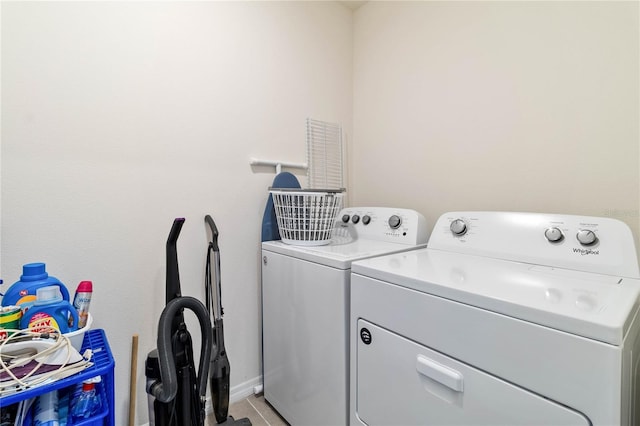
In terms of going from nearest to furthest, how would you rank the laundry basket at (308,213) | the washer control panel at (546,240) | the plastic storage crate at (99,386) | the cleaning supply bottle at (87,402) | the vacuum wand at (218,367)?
1. the plastic storage crate at (99,386)
2. the cleaning supply bottle at (87,402)
3. the washer control panel at (546,240)
4. the vacuum wand at (218,367)
5. the laundry basket at (308,213)

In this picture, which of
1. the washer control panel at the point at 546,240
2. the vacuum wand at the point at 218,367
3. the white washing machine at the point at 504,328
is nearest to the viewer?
the white washing machine at the point at 504,328

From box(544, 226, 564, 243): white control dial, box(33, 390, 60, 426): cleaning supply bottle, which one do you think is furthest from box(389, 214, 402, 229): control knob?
box(33, 390, 60, 426): cleaning supply bottle

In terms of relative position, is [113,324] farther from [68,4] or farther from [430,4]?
[430,4]

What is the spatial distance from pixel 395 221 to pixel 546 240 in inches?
24.6

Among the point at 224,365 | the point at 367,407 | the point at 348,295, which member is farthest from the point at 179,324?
the point at 367,407

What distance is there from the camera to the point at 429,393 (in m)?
0.85

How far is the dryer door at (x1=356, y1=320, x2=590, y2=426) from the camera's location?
26.6 inches

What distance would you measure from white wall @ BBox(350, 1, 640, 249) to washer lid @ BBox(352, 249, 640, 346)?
1.44 feet

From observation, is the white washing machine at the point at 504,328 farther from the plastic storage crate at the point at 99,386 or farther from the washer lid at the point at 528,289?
the plastic storage crate at the point at 99,386

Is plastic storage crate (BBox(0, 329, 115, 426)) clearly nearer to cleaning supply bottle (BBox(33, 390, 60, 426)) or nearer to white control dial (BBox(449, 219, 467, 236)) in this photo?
cleaning supply bottle (BBox(33, 390, 60, 426))

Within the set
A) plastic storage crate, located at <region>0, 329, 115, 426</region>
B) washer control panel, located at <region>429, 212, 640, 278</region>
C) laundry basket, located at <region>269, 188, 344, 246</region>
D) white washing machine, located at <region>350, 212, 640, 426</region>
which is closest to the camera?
white washing machine, located at <region>350, 212, 640, 426</region>

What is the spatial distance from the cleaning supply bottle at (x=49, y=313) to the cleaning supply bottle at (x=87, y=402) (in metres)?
0.16

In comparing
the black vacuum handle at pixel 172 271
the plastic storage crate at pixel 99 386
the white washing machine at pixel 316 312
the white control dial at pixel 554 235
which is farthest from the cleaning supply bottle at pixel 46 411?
the white control dial at pixel 554 235

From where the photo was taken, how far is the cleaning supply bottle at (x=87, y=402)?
2.71 feet
